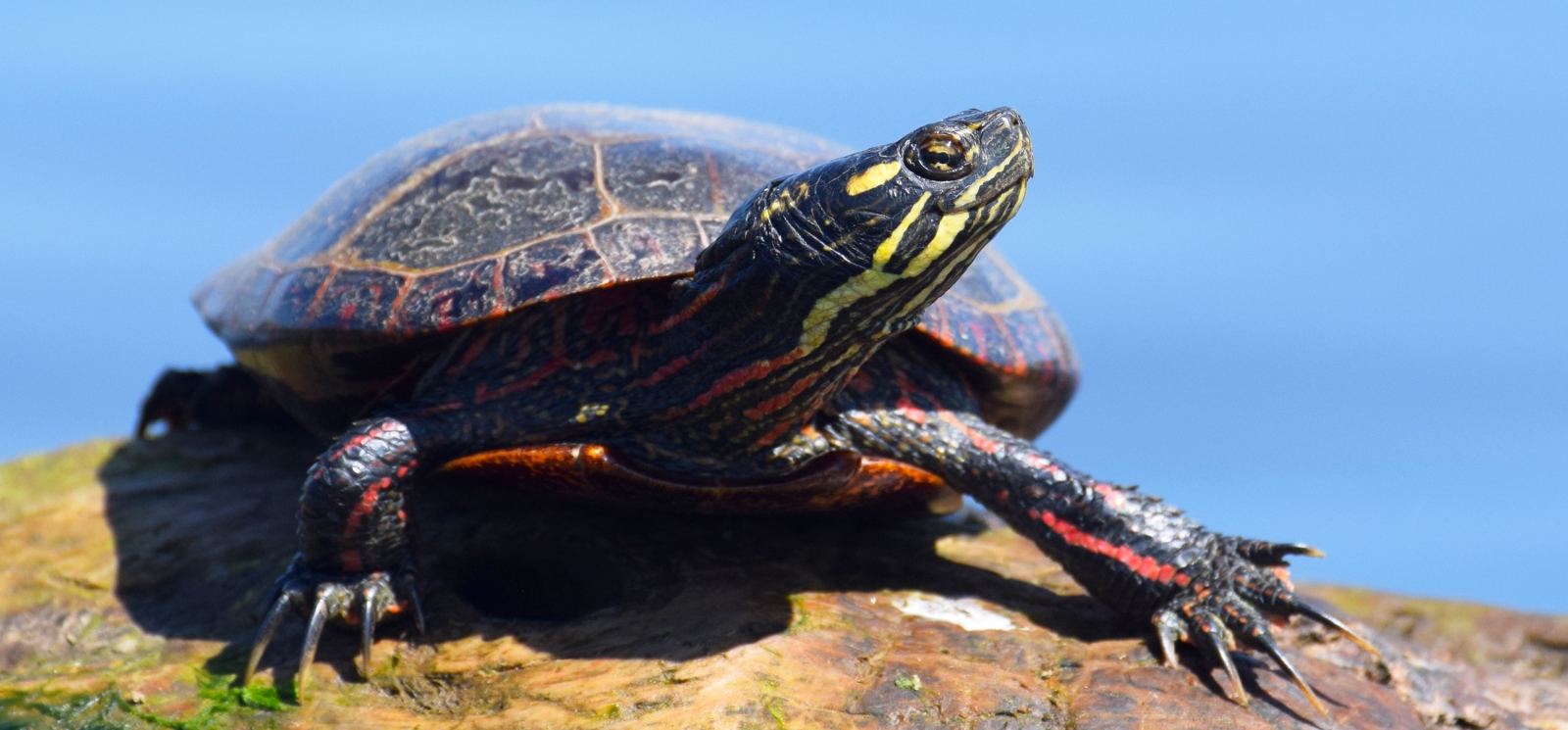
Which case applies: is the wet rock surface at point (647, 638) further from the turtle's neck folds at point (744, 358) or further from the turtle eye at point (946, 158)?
the turtle eye at point (946, 158)

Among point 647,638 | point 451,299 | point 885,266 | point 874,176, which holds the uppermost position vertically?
point 874,176

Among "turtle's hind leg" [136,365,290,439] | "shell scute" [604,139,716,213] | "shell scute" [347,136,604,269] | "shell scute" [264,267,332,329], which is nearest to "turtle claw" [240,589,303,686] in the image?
"shell scute" [264,267,332,329]

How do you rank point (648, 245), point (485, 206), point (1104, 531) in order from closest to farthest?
point (1104, 531), point (648, 245), point (485, 206)

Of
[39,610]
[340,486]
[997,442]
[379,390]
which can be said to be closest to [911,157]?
[997,442]

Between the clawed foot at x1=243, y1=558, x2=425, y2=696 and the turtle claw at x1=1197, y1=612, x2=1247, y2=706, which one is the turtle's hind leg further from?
the turtle claw at x1=1197, y1=612, x2=1247, y2=706

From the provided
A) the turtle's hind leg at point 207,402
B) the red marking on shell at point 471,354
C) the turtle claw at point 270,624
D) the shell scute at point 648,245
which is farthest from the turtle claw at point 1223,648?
the turtle's hind leg at point 207,402

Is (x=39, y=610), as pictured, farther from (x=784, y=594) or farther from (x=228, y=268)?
(x=784, y=594)

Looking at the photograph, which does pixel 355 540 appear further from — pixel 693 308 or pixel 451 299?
pixel 693 308

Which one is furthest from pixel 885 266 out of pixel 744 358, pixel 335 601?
pixel 335 601
